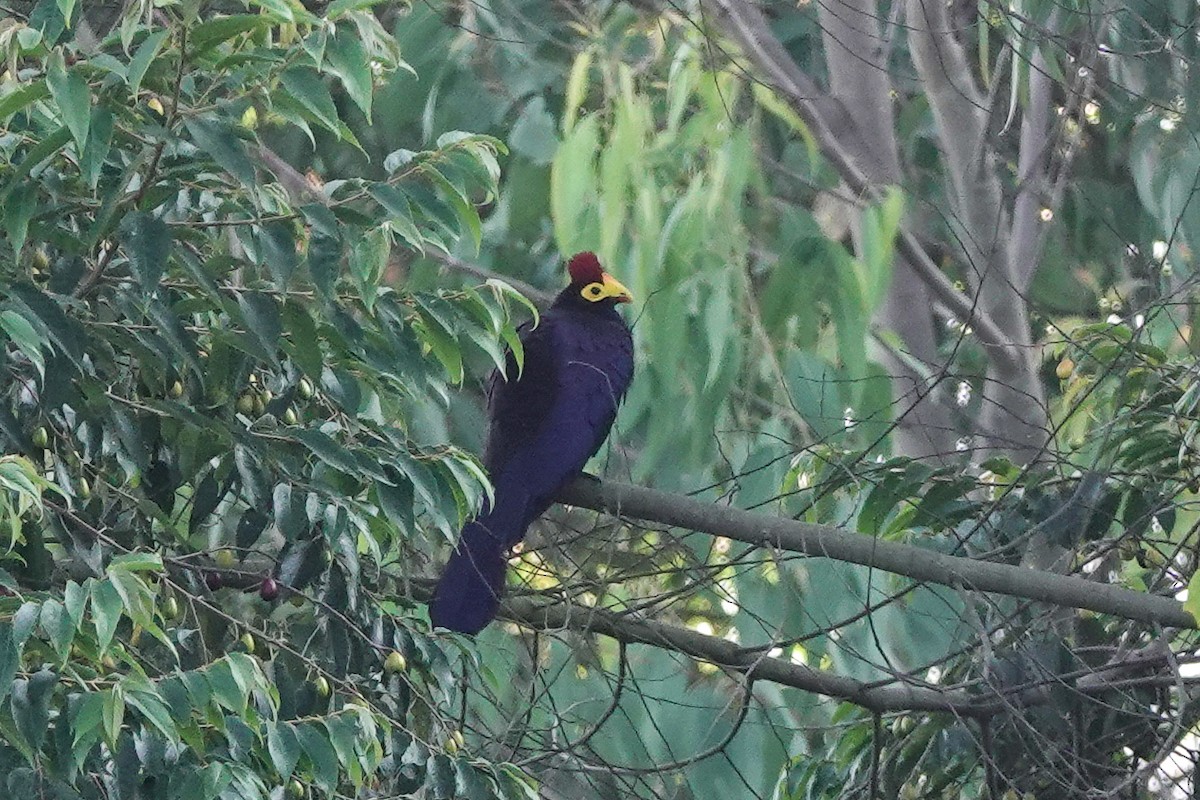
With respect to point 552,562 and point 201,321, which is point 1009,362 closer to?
point 552,562

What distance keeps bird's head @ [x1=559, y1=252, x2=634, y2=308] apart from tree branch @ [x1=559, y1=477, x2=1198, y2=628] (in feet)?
3.48

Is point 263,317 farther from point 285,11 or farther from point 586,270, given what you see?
point 586,270

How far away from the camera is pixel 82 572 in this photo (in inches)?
81.3

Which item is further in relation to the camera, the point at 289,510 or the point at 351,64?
the point at 289,510

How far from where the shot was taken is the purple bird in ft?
9.34

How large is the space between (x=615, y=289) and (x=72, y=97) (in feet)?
6.93

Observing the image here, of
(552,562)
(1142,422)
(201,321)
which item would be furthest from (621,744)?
(201,321)

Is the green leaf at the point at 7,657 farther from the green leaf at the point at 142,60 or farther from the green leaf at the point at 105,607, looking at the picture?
the green leaf at the point at 142,60

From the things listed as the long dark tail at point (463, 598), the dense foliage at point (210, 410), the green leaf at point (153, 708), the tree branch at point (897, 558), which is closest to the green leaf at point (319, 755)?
the dense foliage at point (210, 410)

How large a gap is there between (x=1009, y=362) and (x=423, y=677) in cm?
206

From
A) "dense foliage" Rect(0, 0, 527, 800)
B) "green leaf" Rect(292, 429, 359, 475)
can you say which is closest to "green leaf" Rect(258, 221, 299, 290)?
"dense foliage" Rect(0, 0, 527, 800)

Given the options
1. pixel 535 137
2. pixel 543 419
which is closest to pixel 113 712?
pixel 543 419

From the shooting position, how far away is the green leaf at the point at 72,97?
1623mm

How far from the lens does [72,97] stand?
1.64 m
